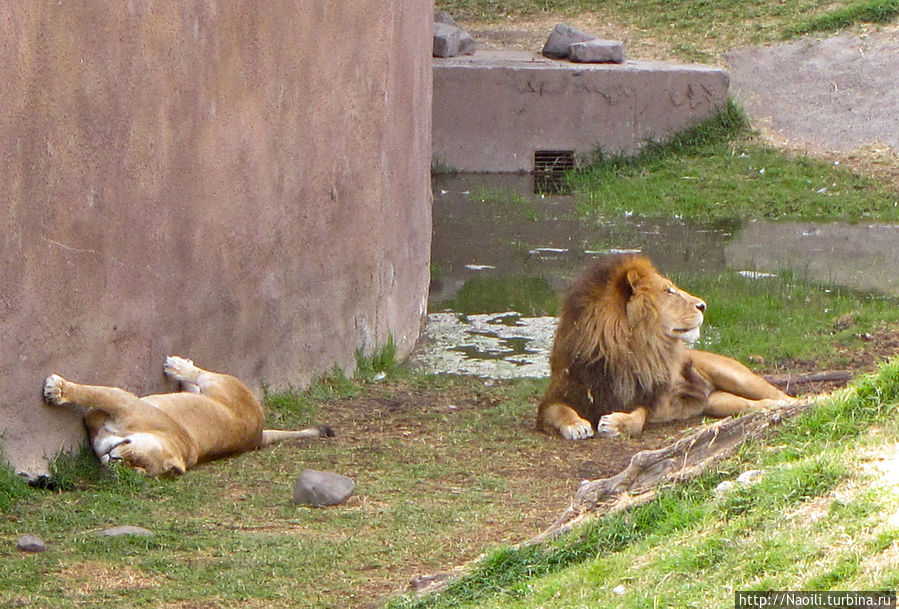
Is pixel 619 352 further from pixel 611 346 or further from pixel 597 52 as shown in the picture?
pixel 597 52

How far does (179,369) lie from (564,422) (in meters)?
2.07

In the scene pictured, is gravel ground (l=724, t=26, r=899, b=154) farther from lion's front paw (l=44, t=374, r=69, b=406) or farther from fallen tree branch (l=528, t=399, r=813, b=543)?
lion's front paw (l=44, t=374, r=69, b=406)

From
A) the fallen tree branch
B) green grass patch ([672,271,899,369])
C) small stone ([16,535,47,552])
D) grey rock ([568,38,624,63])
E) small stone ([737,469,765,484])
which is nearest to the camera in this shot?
small stone ([737,469,765,484])

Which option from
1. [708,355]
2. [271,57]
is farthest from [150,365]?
[708,355]

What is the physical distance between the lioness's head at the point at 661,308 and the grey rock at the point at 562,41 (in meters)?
9.80

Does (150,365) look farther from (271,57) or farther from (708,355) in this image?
(708,355)

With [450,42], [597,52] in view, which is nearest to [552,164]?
[597,52]

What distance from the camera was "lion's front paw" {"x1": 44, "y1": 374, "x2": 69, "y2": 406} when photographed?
234 inches

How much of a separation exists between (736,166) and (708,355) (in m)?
7.94

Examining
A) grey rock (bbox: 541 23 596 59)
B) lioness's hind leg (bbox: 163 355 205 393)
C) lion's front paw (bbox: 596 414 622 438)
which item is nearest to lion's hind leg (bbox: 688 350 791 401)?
lion's front paw (bbox: 596 414 622 438)

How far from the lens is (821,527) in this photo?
11.9 ft

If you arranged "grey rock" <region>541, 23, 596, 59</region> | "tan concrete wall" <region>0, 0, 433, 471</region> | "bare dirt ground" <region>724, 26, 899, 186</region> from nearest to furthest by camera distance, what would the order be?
"tan concrete wall" <region>0, 0, 433, 471</region> < "bare dirt ground" <region>724, 26, 899, 186</region> < "grey rock" <region>541, 23, 596, 59</region>

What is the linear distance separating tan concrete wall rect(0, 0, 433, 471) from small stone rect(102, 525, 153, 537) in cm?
77

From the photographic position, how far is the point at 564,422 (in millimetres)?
7281
